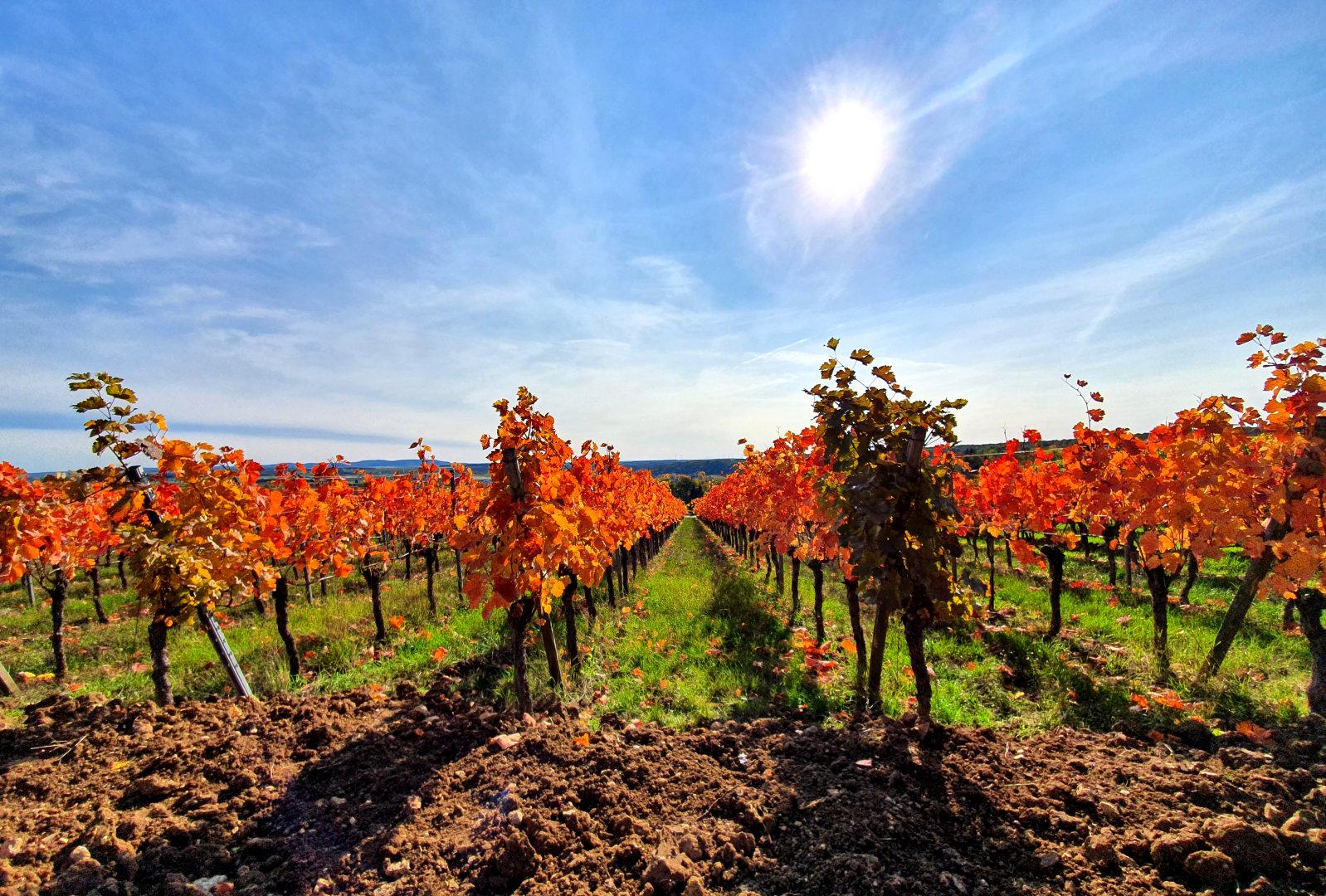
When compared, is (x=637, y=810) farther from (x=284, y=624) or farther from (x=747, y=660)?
(x=284, y=624)

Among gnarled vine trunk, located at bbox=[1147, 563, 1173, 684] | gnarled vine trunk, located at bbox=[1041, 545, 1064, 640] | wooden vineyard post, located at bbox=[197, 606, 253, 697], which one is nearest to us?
wooden vineyard post, located at bbox=[197, 606, 253, 697]

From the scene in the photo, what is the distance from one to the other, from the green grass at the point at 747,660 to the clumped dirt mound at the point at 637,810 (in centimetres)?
121

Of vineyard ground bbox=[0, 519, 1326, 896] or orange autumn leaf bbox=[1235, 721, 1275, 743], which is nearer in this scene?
vineyard ground bbox=[0, 519, 1326, 896]

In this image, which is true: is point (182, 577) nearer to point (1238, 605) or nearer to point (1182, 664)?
A: point (1238, 605)

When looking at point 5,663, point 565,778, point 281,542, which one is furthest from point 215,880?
point 5,663

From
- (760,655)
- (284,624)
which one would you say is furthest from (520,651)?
(284,624)

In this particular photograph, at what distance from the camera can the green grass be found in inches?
225

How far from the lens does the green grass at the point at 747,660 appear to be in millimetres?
5715

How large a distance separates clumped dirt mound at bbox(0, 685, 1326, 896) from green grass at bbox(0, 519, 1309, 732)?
1215mm

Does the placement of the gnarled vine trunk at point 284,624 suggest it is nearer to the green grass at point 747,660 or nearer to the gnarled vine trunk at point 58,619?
the green grass at point 747,660

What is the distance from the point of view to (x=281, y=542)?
7.51 metres

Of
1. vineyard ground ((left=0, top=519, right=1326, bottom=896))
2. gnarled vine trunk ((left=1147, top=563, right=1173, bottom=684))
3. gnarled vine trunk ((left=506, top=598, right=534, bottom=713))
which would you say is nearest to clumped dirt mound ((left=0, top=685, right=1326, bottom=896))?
vineyard ground ((left=0, top=519, right=1326, bottom=896))

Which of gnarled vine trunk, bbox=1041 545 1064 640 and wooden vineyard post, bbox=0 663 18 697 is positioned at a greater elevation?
gnarled vine trunk, bbox=1041 545 1064 640

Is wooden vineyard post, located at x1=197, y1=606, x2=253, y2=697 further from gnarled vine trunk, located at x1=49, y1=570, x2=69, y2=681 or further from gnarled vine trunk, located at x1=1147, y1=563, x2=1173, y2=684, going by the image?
gnarled vine trunk, located at x1=1147, y1=563, x2=1173, y2=684
